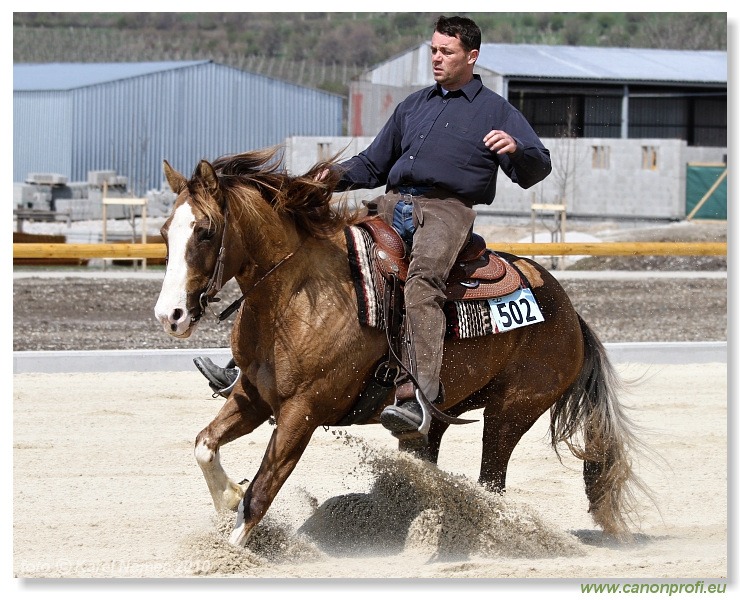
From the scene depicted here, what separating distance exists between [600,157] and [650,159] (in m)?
1.27

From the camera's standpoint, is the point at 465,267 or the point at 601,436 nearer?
the point at 465,267

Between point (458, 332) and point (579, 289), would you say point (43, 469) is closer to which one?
point (458, 332)

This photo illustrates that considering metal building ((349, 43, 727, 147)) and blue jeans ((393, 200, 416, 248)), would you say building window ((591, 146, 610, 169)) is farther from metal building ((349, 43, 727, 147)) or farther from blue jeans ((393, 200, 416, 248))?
blue jeans ((393, 200, 416, 248))

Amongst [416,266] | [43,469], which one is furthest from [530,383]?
[43,469]

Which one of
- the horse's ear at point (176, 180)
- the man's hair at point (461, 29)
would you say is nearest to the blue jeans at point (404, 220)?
the man's hair at point (461, 29)

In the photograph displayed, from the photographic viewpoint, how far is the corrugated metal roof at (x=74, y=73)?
34125 millimetres

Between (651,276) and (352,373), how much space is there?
13.3 meters

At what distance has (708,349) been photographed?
1004 centimetres

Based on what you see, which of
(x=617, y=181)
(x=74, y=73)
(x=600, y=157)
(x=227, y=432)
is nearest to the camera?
(x=227, y=432)

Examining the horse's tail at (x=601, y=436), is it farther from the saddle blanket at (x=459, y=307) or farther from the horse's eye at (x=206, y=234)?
the horse's eye at (x=206, y=234)

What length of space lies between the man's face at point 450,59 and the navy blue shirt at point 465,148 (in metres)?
0.09

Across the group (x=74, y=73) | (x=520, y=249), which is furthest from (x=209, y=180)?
(x=74, y=73)

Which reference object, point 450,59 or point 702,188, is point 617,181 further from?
point 450,59

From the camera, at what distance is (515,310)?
529 cm
